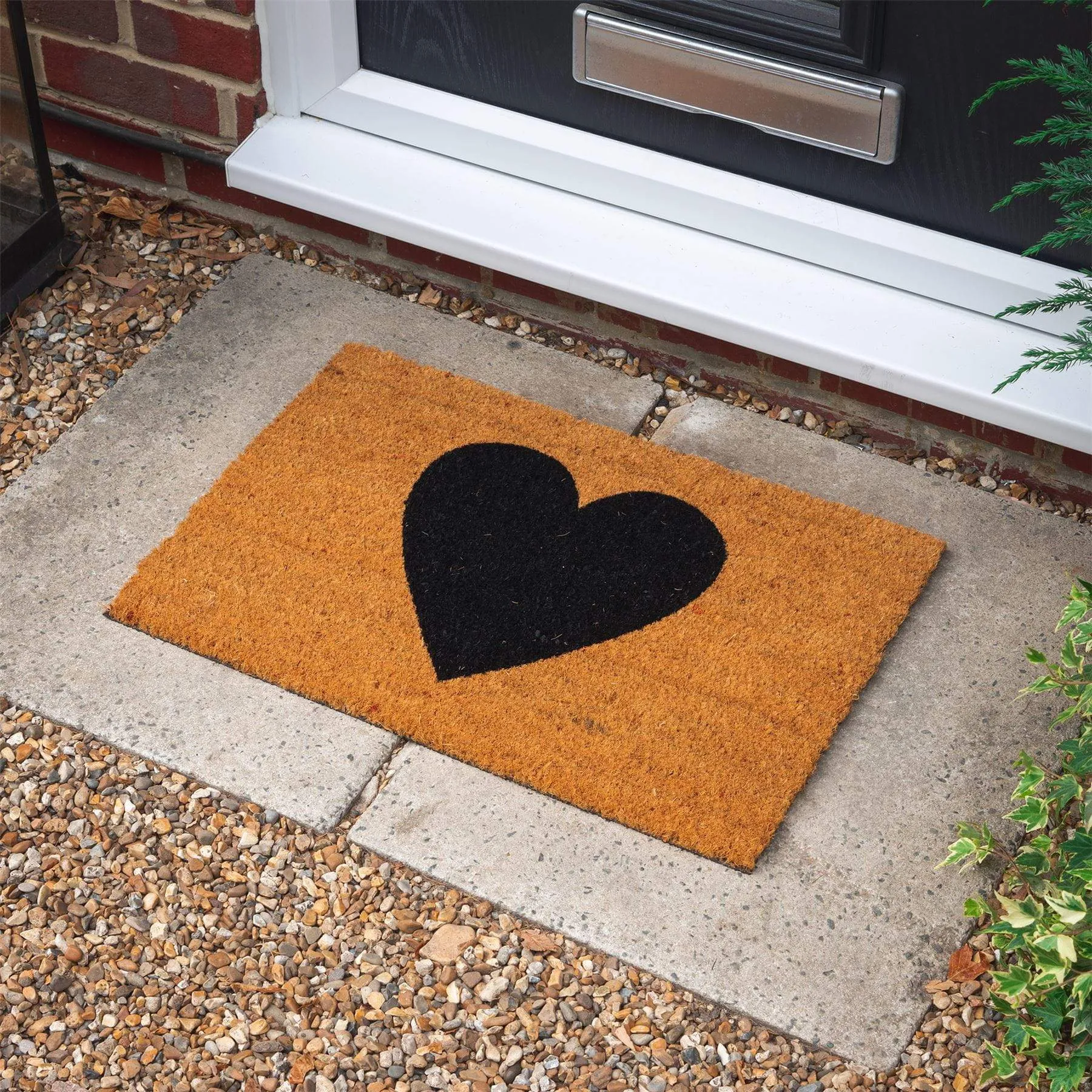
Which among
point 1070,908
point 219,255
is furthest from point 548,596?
point 219,255

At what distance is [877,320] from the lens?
2918 millimetres

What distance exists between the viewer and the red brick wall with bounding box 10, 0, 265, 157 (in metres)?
3.19

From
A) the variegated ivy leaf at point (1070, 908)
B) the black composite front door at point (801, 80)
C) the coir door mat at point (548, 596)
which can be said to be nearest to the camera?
the variegated ivy leaf at point (1070, 908)

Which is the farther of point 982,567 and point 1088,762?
point 982,567

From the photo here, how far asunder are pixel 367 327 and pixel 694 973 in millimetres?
1663

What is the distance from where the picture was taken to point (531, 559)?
8.91 feet

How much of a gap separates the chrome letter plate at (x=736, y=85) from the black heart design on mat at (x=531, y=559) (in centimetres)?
81

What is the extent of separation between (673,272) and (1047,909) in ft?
4.99

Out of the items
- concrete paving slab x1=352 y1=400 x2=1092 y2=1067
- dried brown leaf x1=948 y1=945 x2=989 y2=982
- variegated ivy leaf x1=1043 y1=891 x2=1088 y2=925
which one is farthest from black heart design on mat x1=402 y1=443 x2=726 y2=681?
variegated ivy leaf x1=1043 y1=891 x2=1088 y2=925

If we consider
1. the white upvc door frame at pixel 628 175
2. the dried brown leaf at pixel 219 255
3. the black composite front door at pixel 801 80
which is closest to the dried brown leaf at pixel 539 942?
the white upvc door frame at pixel 628 175

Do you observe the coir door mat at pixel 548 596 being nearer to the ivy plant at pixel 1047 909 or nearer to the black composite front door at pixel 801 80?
the ivy plant at pixel 1047 909

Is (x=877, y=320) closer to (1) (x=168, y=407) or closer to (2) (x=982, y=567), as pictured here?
(2) (x=982, y=567)

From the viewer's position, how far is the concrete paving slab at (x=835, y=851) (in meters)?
2.16

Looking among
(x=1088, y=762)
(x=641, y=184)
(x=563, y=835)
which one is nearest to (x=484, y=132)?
(x=641, y=184)
